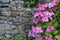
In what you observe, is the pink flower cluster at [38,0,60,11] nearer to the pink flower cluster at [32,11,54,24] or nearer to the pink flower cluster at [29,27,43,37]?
the pink flower cluster at [32,11,54,24]

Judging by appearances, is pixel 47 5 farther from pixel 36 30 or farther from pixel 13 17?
pixel 13 17

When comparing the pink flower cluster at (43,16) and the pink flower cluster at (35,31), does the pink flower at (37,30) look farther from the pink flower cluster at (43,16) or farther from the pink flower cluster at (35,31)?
the pink flower cluster at (43,16)

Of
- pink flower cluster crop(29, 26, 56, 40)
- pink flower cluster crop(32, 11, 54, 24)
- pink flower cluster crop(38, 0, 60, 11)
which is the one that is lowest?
pink flower cluster crop(29, 26, 56, 40)

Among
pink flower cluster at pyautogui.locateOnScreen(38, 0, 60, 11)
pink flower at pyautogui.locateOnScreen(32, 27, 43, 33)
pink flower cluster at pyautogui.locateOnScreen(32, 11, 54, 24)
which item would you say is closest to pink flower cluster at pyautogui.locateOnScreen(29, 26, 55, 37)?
pink flower at pyautogui.locateOnScreen(32, 27, 43, 33)

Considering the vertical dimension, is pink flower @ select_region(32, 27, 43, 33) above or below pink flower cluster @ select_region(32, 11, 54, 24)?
below

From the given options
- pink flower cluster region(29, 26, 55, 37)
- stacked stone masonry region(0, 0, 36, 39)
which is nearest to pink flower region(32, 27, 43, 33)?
pink flower cluster region(29, 26, 55, 37)

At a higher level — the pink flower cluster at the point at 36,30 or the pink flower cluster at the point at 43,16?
the pink flower cluster at the point at 43,16

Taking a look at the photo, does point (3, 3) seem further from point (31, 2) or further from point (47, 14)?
point (47, 14)

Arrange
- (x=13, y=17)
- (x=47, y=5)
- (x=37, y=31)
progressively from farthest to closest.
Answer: (x=13, y=17) → (x=47, y=5) → (x=37, y=31)

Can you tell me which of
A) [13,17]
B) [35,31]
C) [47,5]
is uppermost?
[47,5]

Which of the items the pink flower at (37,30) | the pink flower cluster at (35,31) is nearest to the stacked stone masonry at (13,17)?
the pink flower cluster at (35,31)

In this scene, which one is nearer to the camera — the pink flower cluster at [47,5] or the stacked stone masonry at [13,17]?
the pink flower cluster at [47,5]

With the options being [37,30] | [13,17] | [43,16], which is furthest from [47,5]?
[13,17]

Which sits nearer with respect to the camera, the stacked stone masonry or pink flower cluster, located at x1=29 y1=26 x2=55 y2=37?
pink flower cluster, located at x1=29 y1=26 x2=55 y2=37
